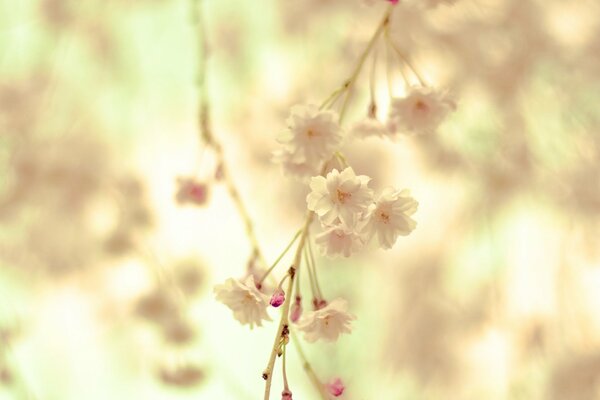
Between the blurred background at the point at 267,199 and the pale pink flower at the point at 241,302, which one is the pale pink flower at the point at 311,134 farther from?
the blurred background at the point at 267,199

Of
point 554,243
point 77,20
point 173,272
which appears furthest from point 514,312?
point 77,20

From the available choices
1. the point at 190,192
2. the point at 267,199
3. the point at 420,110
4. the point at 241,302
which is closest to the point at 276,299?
the point at 241,302

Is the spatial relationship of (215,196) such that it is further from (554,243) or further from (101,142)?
(554,243)

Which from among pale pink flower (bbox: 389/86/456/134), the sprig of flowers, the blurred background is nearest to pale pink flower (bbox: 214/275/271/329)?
the sprig of flowers

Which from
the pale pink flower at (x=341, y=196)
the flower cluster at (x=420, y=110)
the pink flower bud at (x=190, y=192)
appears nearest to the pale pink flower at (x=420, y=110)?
the flower cluster at (x=420, y=110)

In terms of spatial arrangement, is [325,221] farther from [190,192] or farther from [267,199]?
[267,199]
